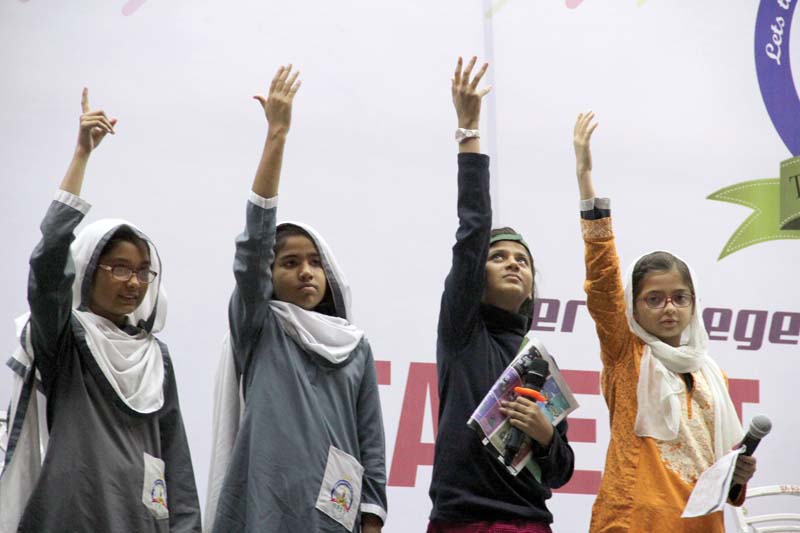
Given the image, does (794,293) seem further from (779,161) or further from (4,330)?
(4,330)

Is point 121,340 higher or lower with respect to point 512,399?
higher

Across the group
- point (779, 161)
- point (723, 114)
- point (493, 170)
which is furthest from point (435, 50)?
point (779, 161)

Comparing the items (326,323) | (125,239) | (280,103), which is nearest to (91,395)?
(125,239)

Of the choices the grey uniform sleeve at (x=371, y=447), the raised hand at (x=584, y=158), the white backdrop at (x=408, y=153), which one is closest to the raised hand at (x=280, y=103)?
the grey uniform sleeve at (x=371, y=447)

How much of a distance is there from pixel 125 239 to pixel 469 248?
31.2 inches

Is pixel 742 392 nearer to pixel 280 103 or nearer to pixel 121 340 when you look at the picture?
pixel 280 103

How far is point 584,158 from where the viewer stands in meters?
2.76

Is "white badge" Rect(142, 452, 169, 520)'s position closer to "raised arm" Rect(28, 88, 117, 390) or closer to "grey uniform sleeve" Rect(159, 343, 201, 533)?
"grey uniform sleeve" Rect(159, 343, 201, 533)

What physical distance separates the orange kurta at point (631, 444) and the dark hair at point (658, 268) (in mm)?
72

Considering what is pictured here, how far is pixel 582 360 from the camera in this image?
3.83 meters

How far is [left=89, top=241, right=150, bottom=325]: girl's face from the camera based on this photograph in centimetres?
244

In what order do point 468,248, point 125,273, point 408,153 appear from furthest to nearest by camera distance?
point 408,153
point 468,248
point 125,273

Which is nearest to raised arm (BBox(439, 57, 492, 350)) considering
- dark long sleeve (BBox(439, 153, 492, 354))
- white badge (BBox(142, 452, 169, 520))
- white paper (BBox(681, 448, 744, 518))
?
dark long sleeve (BBox(439, 153, 492, 354))

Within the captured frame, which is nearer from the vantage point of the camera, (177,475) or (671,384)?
(177,475)
